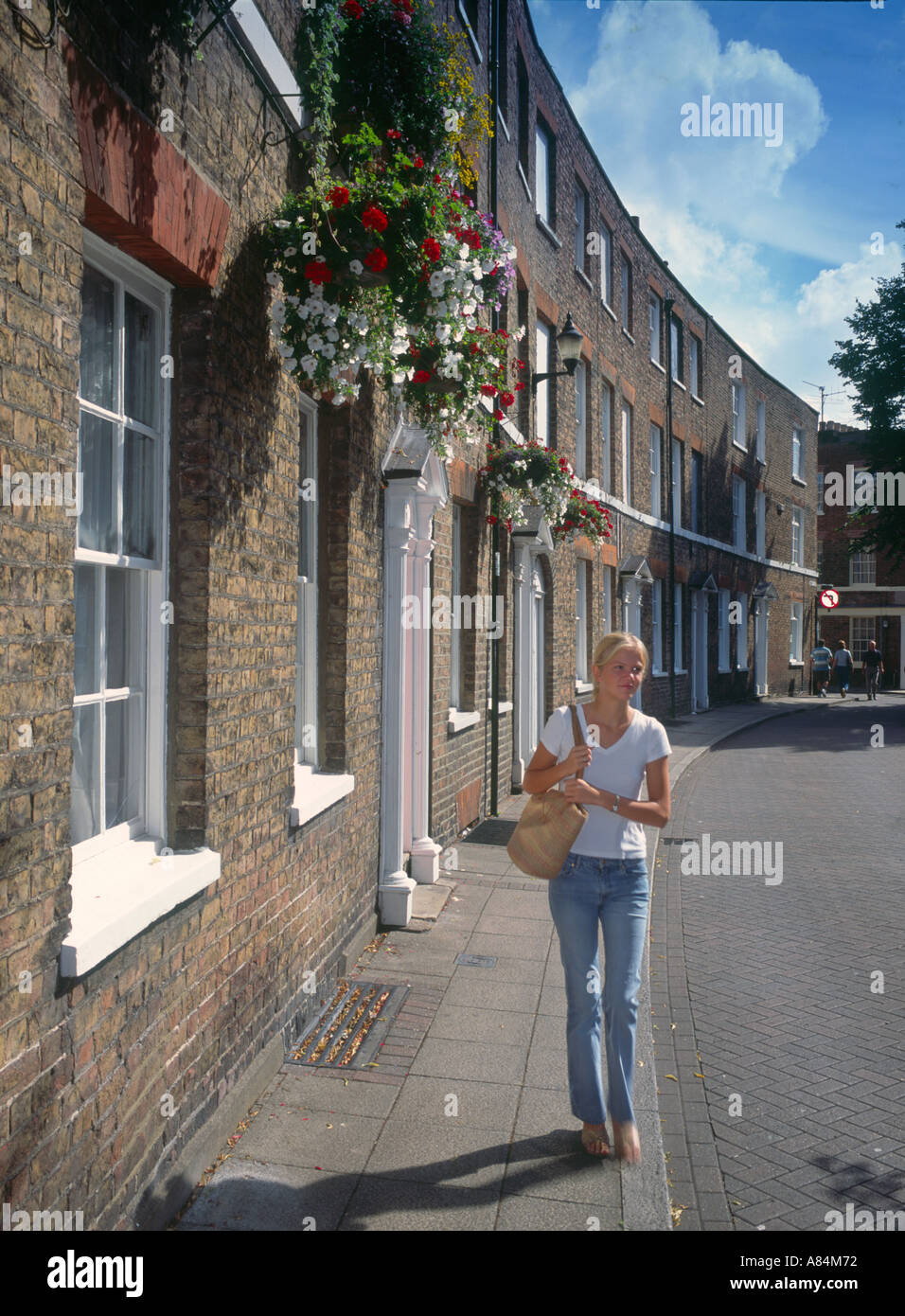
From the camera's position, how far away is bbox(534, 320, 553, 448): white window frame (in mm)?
14156

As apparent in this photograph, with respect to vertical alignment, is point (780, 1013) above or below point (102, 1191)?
below

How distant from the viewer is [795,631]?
1495 inches

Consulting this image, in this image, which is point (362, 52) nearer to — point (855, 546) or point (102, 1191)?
point (102, 1191)

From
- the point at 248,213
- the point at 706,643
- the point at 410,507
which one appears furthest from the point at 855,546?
the point at 248,213

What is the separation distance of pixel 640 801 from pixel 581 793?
21cm

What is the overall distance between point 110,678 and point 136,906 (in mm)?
782

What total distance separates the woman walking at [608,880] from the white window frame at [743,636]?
91.4 ft

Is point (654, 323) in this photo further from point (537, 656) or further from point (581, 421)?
point (537, 656)

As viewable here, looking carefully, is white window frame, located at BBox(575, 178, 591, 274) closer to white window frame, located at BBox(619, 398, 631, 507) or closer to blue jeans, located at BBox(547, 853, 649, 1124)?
white window frame, located at BBox(619, 398, 631, 507)

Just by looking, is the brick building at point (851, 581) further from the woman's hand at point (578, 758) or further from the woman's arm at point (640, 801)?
the woman's hand at point (578, 758)

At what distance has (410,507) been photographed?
6918mm

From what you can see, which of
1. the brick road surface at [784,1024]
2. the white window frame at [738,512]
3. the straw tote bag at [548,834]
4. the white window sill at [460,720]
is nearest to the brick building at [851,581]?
the white window frame at [738,512]

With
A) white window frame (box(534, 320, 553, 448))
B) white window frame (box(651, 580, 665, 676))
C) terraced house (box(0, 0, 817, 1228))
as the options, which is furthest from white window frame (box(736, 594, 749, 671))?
terraced house (box(0, 0, 817, 1228))

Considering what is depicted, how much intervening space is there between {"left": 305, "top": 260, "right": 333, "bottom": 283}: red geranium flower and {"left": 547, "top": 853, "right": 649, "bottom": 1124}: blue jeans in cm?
240
